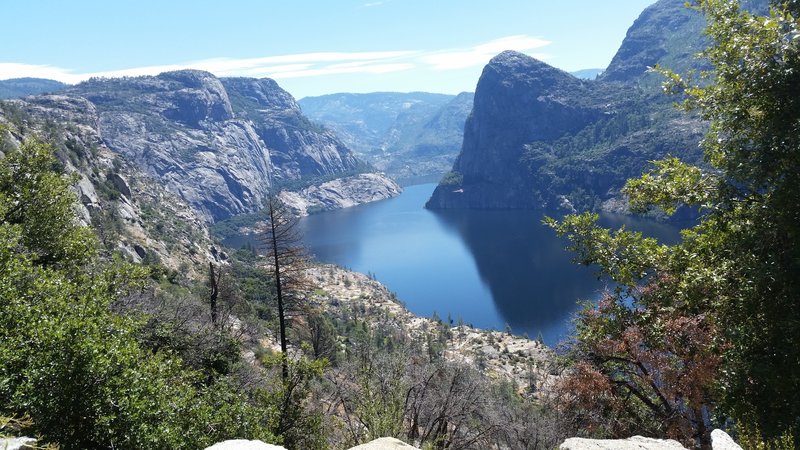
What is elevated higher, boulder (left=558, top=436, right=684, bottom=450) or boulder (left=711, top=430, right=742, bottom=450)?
boulder (left=711, top=430, right=742, bottom=450)

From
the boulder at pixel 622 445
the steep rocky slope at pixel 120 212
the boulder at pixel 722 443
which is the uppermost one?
the boulder at pixel 722 443

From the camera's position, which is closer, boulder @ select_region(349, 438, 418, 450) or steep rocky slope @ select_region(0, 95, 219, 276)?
boulder @ select_region(349, 438, 418, 450)

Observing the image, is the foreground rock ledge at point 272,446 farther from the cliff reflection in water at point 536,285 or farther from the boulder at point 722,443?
the cliff reflection in water at point 536,285

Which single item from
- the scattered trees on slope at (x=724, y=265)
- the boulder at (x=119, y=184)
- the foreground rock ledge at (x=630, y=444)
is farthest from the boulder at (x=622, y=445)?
the boulder at (x=119, y=184)

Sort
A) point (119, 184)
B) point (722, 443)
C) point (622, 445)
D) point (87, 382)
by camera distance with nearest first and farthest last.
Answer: point (722, 443)
point (622, 445)
point (87, 382)
point (119, 184)

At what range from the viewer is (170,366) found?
48.1ft

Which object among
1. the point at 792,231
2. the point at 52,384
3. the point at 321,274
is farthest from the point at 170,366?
the point at 321,274

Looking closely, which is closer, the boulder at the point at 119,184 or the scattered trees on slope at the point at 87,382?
the scattered trees on slope at the point at 87,382

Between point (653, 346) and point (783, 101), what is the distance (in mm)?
6350

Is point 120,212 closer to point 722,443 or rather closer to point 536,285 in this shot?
point 536,285

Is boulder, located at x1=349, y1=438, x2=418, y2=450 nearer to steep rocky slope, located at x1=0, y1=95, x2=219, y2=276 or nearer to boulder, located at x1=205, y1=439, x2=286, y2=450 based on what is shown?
boulder, located at x1=205, y1=439, x2=286, y2=450

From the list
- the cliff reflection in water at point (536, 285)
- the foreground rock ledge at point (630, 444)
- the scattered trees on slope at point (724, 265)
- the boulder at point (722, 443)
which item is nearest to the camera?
the scattered trees on slope at point (724, 265)

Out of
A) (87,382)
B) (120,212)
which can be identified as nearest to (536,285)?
(120,212)

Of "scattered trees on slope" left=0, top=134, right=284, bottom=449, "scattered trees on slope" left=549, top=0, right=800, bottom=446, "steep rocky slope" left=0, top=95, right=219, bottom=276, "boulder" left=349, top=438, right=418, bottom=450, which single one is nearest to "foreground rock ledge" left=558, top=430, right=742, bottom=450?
"scattered trees on slope" left=549, top=0, right=800, bottom=446
